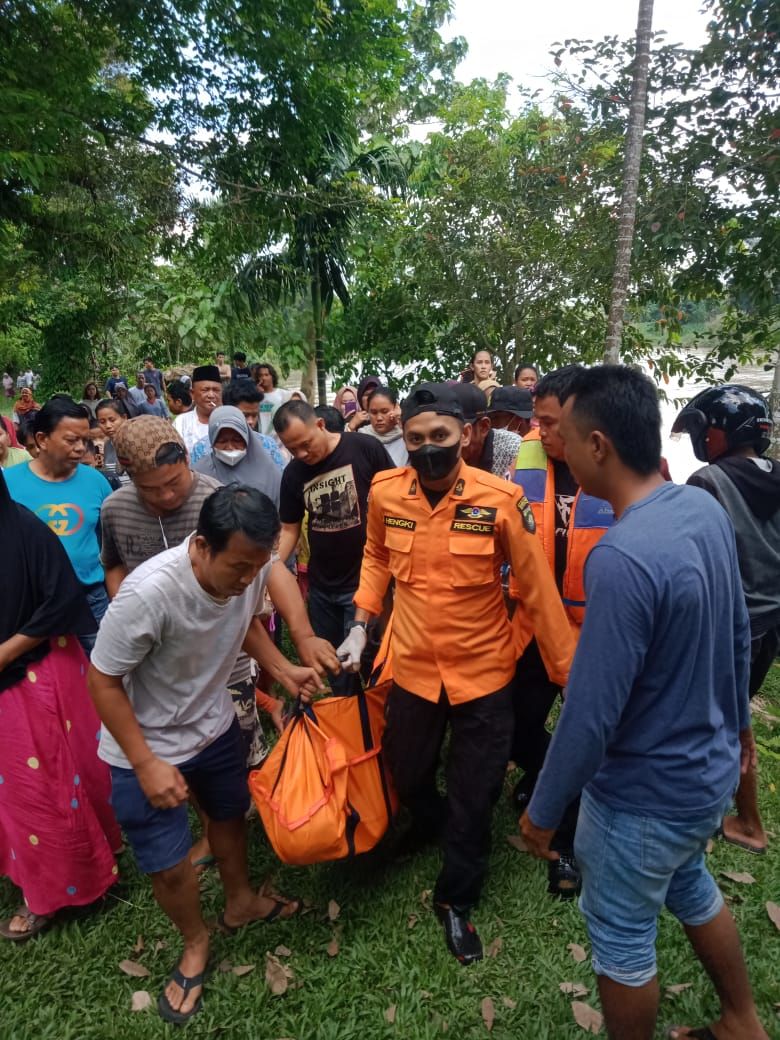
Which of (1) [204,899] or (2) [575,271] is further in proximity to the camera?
(2) [575,271]

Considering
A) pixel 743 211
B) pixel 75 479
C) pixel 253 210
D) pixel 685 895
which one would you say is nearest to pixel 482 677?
pixel 685 895

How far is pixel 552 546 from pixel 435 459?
75 centimetres

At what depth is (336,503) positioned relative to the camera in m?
3.91

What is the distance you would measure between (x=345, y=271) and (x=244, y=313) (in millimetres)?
2308

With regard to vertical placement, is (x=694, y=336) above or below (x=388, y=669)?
above

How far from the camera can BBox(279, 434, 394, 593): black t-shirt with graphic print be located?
3916 millimetres

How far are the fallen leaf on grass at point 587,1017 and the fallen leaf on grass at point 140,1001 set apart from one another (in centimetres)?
156

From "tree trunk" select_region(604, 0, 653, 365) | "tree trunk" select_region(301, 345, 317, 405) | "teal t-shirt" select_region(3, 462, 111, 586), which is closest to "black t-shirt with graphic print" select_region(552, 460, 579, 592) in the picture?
"teal t-shirt" select_region(3, 462, 111, 586)

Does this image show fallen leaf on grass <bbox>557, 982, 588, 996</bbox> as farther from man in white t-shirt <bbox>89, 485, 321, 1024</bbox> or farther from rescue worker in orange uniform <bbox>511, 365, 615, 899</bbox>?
man in white t-shirt <bbox>89, 485, 321, 1024</bbox>

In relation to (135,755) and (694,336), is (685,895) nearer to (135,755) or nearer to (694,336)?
(135,755)

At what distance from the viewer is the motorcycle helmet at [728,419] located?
287cm

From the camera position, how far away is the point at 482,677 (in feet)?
8.77

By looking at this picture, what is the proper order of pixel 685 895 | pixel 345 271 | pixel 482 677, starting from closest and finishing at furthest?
pixel 685 895 → pixel 482 677 → pixel 345 271

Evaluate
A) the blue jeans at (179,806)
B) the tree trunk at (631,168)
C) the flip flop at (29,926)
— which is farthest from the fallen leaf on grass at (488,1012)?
the tree trunk at (631,168)
